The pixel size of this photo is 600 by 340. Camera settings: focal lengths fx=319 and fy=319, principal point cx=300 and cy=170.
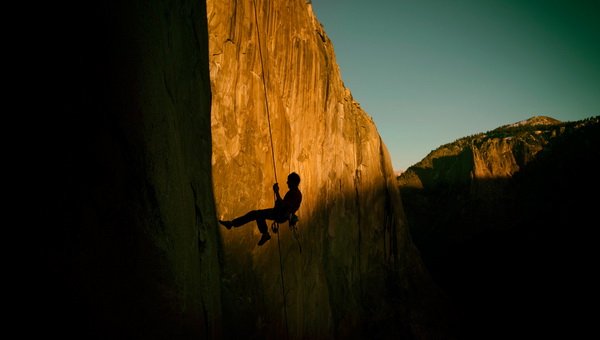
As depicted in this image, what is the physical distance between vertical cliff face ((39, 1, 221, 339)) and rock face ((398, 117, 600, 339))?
2579 cm

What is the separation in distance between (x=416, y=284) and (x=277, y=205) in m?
19.8

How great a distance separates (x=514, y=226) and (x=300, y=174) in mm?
38102

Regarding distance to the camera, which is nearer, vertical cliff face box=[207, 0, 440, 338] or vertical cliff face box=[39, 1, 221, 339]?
vertical cliff face box=[39, 1, 221, 339]

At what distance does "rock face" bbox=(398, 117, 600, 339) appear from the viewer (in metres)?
29.5

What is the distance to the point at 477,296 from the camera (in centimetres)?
3269

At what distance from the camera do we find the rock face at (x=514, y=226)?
1160 inches

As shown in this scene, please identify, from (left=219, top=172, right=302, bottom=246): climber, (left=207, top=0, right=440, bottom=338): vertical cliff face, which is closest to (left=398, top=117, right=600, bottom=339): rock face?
(left=207, top=0, right=440, bottom=338): vertical cliff face

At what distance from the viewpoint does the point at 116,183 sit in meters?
2.77

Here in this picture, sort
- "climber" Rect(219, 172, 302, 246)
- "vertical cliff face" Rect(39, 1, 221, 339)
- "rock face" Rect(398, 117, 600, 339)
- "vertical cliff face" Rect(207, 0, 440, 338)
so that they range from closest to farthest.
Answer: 1. "vertical cliff face" Rect(39, 1, 221, 339)
2. "climber" Rect(219, 172, 302, 246)
3. "vertical cliff face" Rect(207, 0, 440, 338)
4. "rock face" Rect(398, 117, 600, 339)

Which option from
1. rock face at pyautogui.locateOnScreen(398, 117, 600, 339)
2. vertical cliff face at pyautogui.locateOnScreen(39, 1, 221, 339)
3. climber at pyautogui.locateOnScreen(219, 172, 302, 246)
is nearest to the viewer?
vertical cliff face at pyautogui.locateOnScreen(39, 1, 221, 339)

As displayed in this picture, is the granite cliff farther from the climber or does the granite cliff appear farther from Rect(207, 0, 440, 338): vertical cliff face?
the climber

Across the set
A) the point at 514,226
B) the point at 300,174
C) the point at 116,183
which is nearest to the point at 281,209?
the point at 116,183

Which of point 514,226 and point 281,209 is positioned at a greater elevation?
point 281,209

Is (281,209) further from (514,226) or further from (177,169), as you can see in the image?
(514,226)
